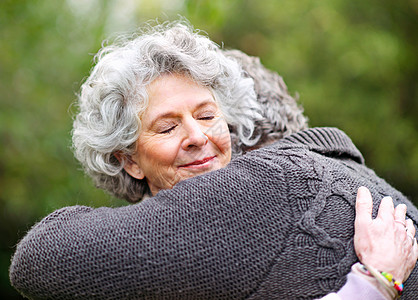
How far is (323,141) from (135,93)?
0.84 metres

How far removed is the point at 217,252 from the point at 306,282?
11.7 inches

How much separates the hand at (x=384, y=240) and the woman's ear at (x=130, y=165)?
108cm

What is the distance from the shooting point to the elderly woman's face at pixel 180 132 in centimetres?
206

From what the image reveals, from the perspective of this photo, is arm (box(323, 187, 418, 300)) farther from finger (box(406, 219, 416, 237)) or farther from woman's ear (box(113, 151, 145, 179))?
woman's ear (box(113, 151, 145, 179))

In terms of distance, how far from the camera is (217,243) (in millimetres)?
1501

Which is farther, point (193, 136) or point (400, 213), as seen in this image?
point (193, 136)

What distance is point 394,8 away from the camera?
5.40m

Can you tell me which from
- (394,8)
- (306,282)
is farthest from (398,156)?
(306,282)

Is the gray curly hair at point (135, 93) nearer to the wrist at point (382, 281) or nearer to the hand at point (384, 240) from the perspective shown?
the hand at point (384, 240)

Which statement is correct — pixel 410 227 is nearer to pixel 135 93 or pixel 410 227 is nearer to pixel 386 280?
Result: pixel 386 280

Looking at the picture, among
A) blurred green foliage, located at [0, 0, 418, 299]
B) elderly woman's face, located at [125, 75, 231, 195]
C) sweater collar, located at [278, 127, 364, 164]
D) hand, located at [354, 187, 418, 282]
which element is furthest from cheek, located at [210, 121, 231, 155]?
blurred green foliage, located at [0, 0, 418, 299]

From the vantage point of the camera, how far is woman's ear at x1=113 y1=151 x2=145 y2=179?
2.30 metres

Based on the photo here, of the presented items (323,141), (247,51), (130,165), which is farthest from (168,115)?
(247,51)

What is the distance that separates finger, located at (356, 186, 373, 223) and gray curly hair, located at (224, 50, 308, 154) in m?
0.86
